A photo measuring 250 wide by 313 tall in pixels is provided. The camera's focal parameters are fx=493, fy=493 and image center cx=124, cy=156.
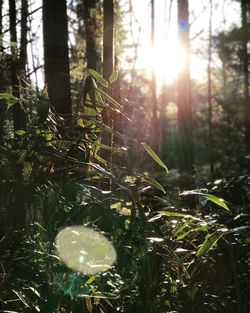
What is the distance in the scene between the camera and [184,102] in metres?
19.5

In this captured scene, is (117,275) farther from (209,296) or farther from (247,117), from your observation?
(247,117)

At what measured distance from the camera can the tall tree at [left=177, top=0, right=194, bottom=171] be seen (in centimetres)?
1733

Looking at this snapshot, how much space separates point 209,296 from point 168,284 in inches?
21.3

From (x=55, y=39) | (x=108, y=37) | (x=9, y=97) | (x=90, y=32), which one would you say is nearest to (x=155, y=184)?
(x=9, y=97)

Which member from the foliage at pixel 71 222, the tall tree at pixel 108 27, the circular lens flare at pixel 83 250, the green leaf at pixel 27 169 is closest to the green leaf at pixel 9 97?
the foliage at pixel 71 222

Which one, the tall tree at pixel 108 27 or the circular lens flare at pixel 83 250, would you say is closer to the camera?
the circular lens flare at pixel 83 250

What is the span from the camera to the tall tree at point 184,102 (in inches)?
682

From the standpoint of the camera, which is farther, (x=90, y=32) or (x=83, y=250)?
(x=90, y=32)

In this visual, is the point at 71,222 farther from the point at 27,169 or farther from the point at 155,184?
the point at 155,184

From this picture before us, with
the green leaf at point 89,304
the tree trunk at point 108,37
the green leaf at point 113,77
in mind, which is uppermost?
the tree trunk at point 108,37

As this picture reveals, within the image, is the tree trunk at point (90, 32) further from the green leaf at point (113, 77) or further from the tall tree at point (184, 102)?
the green leaf at point (113, 77)

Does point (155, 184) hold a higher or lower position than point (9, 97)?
lower

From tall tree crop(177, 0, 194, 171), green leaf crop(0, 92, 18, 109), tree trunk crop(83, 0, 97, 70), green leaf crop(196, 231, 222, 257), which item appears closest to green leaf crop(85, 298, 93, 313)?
green leaf crop(196, 231, 222, 257)

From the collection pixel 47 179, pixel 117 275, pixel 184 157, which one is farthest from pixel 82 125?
pixel 184 157
